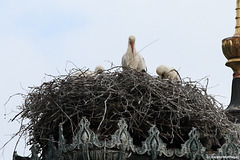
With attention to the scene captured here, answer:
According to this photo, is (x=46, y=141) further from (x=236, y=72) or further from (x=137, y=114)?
(x=236, y=72)

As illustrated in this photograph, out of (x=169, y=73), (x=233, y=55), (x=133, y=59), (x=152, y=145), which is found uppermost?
(x=233, y=55)

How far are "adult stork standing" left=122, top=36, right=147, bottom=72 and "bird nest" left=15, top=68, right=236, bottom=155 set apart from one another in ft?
5.11

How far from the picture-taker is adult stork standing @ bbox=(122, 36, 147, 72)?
17802 mm

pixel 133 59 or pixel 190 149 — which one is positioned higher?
pixel 133 59

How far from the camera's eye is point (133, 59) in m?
17.9

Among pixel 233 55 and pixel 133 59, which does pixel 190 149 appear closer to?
pixel 133 59

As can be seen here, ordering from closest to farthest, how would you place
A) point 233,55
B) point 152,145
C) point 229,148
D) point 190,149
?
point 152,145 → point 190,149 → point 229,148 → point 233,55

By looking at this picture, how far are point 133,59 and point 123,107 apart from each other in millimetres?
2309

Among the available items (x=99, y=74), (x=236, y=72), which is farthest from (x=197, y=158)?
(x=236, y=72)

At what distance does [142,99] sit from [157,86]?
352mm

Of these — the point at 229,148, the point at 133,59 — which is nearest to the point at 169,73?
the point at 133,59

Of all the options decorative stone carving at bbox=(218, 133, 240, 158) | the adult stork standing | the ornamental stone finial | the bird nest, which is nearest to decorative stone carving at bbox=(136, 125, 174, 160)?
the bird nest

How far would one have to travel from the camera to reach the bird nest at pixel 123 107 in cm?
1571

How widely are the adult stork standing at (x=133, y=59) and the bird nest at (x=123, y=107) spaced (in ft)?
5.11
